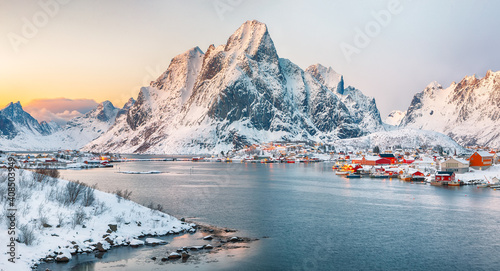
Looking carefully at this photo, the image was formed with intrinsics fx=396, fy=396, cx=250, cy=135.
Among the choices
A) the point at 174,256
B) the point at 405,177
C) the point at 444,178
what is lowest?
the point at 174,256

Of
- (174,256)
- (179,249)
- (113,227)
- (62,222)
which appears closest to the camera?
(174,256)

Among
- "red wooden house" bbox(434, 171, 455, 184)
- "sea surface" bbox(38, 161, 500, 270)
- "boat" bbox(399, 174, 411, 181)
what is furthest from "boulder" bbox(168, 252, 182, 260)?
"boat" bbox(399, 174, 411, 181)

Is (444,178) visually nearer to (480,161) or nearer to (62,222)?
(480,161)

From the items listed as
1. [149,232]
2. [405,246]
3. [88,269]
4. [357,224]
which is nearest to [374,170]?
[357,224]

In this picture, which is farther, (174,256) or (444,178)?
(444,178)

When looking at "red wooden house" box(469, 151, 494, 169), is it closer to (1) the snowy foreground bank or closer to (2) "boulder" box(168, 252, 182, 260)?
(1) the snowy foreground bank

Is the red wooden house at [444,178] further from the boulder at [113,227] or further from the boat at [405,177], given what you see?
the boulder at [113,227]

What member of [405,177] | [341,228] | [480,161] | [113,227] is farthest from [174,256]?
[480,161]
